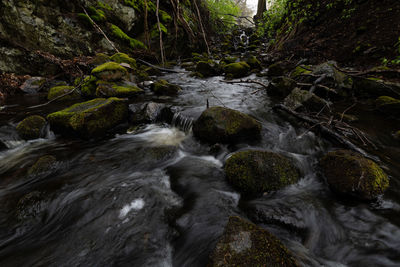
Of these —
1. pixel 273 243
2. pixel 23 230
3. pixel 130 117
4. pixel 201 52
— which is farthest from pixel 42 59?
pixel 201 52

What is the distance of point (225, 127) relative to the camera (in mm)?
3709

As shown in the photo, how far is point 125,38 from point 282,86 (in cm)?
912

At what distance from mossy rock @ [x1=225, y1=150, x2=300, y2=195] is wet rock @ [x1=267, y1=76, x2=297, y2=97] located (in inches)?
162

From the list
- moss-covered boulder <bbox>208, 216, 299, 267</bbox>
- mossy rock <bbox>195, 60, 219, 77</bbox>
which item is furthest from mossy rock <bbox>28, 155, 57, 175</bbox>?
mossy rock <bbox>195, 60, 219, 77</bbox>

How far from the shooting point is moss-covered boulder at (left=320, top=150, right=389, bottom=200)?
2.33 metres

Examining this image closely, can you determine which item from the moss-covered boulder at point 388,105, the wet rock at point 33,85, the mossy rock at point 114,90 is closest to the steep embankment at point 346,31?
the moss-covered boulder at point 388,105

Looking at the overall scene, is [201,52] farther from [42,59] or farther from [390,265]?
[390,265]

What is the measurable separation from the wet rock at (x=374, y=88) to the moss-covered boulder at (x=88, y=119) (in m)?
7.19

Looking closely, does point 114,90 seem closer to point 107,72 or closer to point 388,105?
point 107,72

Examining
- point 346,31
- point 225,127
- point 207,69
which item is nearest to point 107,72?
point 225,127

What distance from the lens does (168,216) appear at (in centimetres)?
239

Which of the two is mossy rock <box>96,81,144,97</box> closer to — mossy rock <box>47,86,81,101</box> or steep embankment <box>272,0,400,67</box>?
mossy rock <box>47,86,81,101</box>

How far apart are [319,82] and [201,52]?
13006 mm

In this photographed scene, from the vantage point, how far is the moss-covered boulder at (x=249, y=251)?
1339 millimetres
